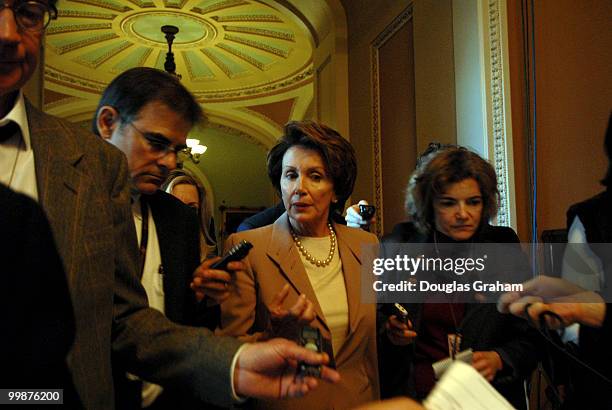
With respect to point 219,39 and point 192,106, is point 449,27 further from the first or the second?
point 219,39

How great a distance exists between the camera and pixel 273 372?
866mm

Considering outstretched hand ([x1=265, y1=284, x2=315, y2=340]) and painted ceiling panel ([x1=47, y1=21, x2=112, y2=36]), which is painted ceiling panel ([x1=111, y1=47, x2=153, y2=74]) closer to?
painted ceiling panel ([x1=47, y1=21, x2=112, y2=36])

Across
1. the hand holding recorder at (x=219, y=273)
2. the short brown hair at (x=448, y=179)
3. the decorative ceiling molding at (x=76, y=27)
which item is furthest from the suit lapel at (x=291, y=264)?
the decorative ceiling molding at (x=76, y=27)

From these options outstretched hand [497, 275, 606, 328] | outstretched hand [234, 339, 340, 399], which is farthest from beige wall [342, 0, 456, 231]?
outstretched hand [234, 339, 340, 399]

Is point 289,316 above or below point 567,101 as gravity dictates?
below

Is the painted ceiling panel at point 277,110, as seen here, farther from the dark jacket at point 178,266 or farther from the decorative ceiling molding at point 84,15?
the dark jacket at point 178,266

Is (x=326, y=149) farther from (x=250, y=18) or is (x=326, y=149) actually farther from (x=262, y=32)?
(x=262, y=32)

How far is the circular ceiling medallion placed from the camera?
664cm

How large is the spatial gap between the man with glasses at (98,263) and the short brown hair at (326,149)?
875mm

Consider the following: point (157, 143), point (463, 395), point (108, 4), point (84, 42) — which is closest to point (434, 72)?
point (157, 143)

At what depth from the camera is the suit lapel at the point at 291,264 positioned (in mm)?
1539

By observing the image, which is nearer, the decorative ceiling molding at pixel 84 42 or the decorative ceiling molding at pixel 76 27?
the decorative ceiling molding at pixel 76 27

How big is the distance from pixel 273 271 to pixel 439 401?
95 cm

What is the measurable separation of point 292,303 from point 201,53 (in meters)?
6.99
